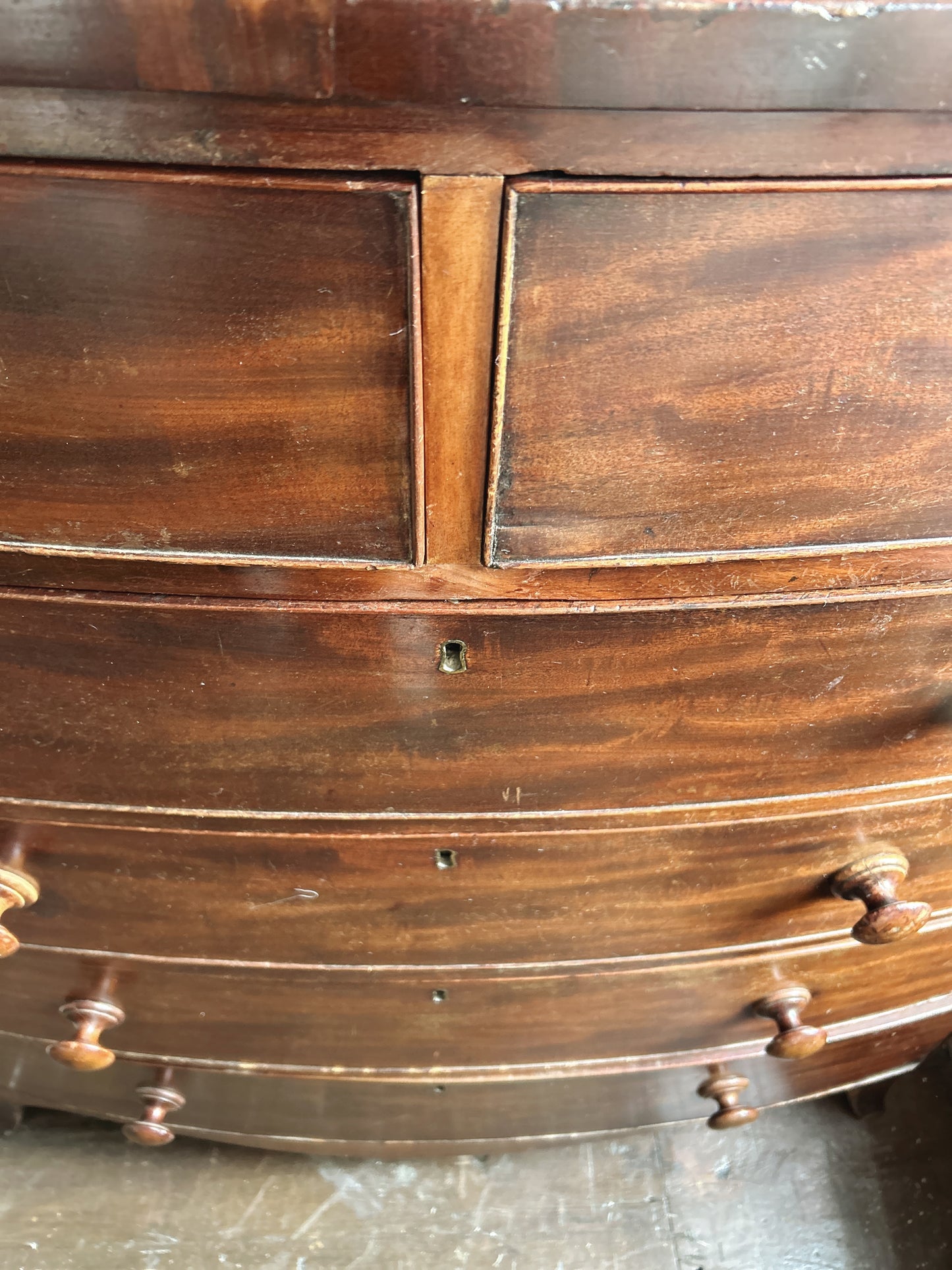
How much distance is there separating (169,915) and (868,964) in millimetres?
514

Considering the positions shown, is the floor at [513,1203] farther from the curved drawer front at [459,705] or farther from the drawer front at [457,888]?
the curved drawer front at [459,705]

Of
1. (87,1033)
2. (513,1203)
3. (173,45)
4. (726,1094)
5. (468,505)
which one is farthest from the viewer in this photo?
(513,1203)

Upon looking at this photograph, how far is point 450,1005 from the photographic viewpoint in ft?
2.24

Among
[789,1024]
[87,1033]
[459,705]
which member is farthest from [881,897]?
[87,1033]

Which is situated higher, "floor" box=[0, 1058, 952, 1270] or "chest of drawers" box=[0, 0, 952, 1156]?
"chest of drawers" box=[0, 0, 952, 1156]

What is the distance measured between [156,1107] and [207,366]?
69 cm

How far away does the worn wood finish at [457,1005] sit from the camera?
65 centimetres

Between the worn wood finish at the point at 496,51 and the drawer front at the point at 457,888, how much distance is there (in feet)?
1.23

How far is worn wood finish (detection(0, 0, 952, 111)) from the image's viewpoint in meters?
0.27

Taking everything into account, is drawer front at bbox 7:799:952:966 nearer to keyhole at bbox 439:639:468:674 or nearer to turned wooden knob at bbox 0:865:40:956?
turned wooden knob at bbox 0:865:40:956

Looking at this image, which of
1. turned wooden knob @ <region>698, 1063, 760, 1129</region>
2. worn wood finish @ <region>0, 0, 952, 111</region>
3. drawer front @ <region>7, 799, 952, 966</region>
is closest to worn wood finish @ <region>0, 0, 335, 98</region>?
worn wood finish @ <region>0, 0, 952, 111</region>

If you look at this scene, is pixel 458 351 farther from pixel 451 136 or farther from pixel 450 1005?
pixel 450 1005

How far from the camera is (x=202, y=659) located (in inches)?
17.5

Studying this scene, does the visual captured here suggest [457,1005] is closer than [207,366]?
No
